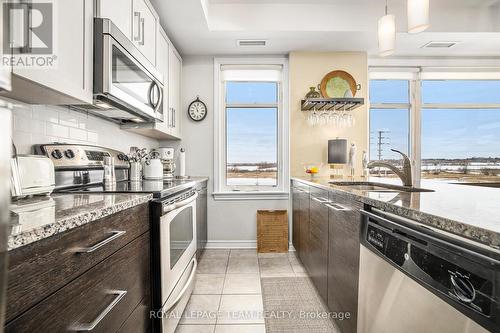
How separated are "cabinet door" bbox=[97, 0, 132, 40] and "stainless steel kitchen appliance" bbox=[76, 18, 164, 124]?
82mm

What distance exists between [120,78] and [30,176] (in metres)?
0.79

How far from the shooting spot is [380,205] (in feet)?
3.59

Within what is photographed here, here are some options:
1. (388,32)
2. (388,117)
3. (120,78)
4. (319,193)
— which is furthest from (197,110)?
(388,117)

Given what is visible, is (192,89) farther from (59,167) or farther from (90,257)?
(90,257)

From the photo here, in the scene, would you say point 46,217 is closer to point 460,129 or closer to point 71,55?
point 71,55

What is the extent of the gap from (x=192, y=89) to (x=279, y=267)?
252 cm

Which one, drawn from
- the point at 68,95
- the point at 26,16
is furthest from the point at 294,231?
the point at 26,16

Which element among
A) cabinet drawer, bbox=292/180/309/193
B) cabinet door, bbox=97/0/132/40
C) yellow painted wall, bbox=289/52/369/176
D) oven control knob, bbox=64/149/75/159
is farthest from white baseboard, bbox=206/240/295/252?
cabinet door, bbox=97/0/132/40

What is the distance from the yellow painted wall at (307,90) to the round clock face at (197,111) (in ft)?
3.91

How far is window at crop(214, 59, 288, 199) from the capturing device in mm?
3602

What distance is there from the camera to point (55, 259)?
0.67 metres

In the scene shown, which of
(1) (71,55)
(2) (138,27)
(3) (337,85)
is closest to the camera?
(1) (71,55)

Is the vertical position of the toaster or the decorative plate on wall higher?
the decorative plate on wall

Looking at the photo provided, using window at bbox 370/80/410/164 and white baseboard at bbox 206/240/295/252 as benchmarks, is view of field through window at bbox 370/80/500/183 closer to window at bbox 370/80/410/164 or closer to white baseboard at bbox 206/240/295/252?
window at bbox 370/80/410/164
